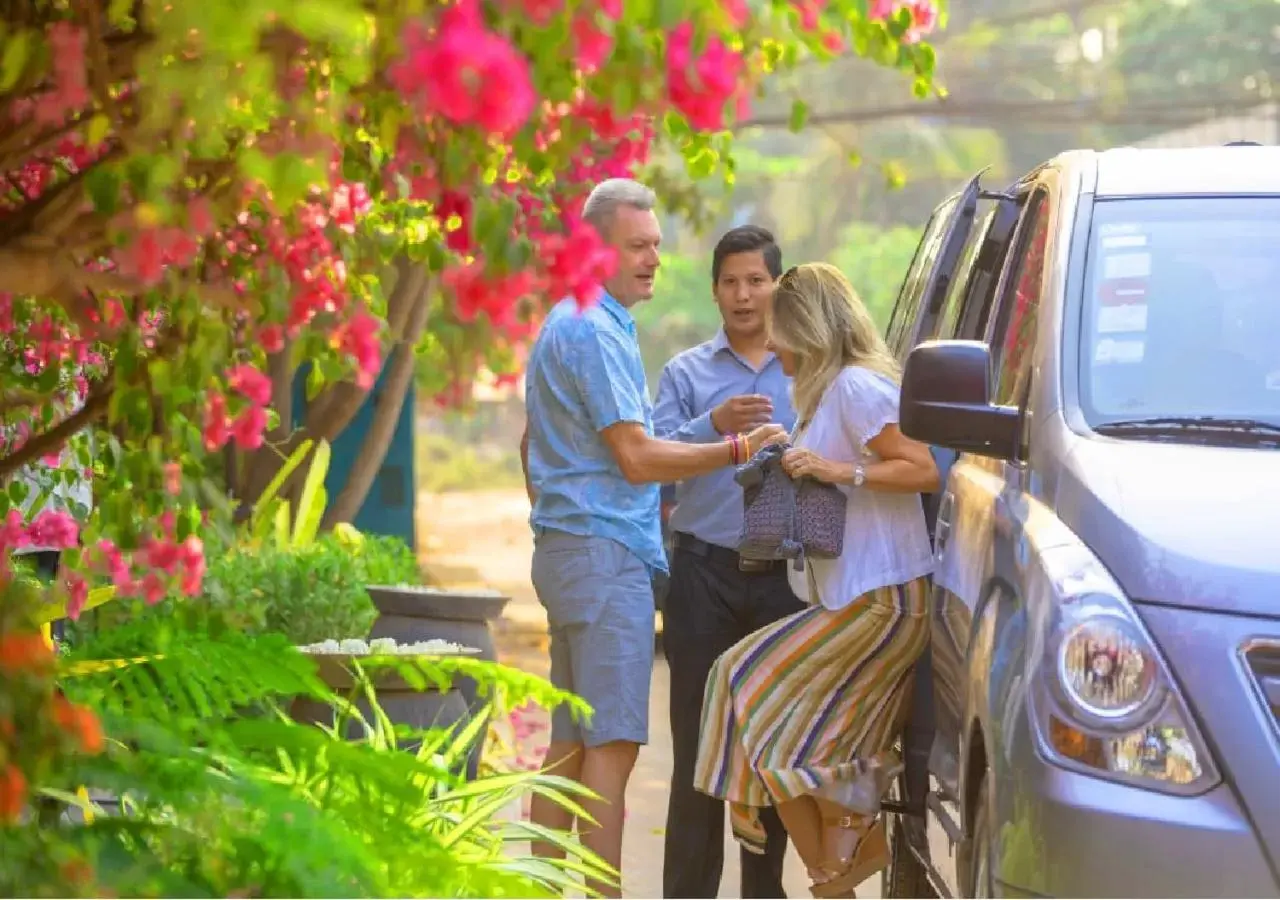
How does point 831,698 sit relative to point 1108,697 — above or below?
below

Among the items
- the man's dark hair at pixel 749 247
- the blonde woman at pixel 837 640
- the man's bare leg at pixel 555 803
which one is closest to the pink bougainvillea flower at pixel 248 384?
the blonde woman at pixel 837 640

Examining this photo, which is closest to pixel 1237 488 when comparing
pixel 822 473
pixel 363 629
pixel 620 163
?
pixel 822 473

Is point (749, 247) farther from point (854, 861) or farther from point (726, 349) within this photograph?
point (854, 861)

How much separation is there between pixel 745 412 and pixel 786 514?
0.57 meters

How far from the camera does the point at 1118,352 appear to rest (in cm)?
495

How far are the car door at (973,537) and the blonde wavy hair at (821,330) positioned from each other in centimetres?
33

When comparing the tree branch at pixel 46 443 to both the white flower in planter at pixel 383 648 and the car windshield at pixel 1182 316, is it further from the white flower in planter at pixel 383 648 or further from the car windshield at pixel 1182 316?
the white flower in planter at pixel 383 648

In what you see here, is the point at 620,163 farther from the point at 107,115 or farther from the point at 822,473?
the point at 107,115

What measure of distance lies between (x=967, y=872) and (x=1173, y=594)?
1062 millimetres

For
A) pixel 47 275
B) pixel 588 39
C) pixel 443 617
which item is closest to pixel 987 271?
pixel 443 617

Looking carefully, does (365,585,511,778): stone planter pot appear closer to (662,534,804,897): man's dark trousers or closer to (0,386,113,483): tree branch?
(662,534,804,897): man's dark trousers

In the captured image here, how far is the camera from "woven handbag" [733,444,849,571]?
5.89 metres

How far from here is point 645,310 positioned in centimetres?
5275

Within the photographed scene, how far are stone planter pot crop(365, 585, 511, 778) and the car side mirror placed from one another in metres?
2.66
